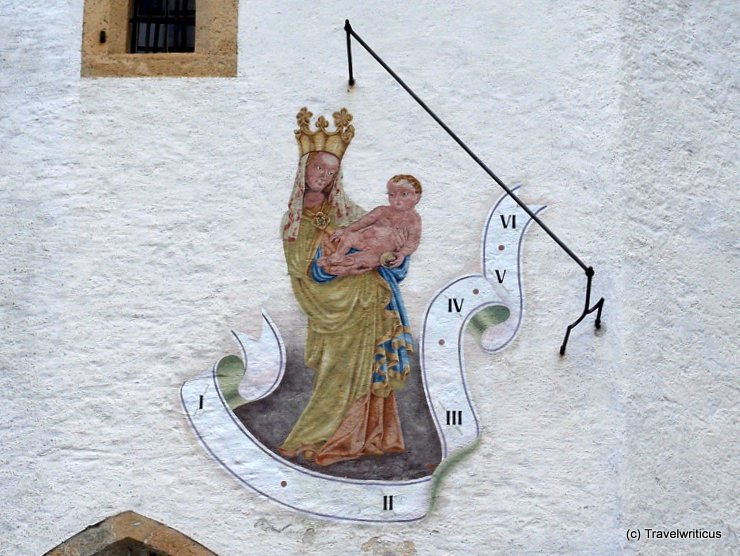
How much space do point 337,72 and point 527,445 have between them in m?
2.18

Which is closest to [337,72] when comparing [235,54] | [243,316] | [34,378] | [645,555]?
[235,54]

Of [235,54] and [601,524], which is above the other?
[235,54]

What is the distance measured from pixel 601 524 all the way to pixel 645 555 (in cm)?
24

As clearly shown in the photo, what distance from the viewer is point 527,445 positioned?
824 cm

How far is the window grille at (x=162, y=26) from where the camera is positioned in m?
9.32

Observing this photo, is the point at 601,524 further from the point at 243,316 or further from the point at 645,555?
the point at 243,316

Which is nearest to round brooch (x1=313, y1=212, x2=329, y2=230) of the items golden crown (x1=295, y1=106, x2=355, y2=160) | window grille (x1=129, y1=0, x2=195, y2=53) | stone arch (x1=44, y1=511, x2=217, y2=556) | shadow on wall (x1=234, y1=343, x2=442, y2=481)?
golden crown (x1=295, y1=106, x2=355, y2=160)

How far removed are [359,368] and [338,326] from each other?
24 centimetres

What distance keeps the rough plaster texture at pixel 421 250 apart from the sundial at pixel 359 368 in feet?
0.25

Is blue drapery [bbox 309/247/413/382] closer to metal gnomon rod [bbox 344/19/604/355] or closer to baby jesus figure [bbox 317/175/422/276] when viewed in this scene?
baby jesus figure [bbox 317/175/422/276]

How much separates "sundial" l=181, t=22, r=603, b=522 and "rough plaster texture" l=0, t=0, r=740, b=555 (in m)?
0.08

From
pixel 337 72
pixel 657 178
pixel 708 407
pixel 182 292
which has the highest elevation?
pixel 337 72

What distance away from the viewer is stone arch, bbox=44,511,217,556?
822 cm

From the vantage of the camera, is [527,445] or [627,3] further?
[627,3]
